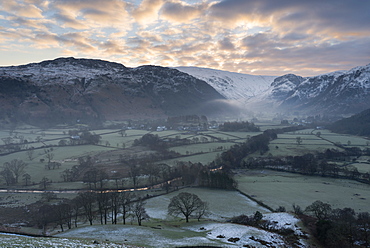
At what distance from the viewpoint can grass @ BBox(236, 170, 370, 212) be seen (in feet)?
178

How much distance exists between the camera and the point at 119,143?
130 meters

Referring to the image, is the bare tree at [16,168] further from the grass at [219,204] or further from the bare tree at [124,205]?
the grass at [219,204]

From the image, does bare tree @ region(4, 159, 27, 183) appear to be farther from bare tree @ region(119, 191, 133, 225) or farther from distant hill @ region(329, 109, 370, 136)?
distant hill @ region(329, 109, 370, 136)

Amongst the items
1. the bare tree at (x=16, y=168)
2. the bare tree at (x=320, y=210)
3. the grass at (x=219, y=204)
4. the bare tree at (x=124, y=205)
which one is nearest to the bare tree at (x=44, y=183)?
the bare tree at (x=16, y=168)


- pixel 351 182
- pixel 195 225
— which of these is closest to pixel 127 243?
pixel 195 225

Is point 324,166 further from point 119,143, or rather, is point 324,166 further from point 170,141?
point 119,143

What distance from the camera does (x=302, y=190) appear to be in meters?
63.0

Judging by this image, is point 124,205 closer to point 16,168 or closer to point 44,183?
point 44,183

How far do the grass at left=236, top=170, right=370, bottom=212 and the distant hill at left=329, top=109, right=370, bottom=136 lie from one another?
109m

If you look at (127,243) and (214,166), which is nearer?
(127,243)

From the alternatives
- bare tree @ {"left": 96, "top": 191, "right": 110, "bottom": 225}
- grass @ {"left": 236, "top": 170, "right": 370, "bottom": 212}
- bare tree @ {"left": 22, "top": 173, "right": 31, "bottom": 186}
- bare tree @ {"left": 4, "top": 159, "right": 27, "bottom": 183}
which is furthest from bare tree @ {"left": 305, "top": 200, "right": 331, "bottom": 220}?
bare tree @ {"left": 4, "top": 159, "right": 27, "bottom": 183}

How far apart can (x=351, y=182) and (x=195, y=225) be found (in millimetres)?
53199

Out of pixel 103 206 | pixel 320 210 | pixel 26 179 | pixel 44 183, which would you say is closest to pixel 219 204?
pixel 320 210

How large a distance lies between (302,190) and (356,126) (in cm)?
13738
